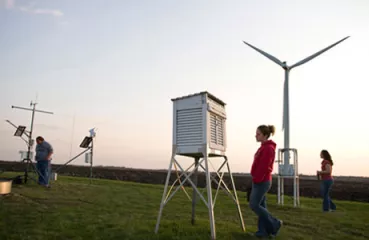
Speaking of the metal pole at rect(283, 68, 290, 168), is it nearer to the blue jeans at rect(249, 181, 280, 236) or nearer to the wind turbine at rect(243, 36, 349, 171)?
the wind turbine at rect(243, 36, 349, 171)

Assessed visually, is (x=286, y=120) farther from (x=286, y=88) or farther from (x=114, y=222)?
(x=114, y=222)

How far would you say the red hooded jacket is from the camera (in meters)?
6.68

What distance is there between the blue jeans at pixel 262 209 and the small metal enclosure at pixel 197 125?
133 centimetres

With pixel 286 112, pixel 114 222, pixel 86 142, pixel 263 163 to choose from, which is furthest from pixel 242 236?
pixel 86 142

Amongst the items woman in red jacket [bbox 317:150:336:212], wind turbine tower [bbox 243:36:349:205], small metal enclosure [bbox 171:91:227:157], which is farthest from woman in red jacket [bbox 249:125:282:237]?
wind turbine tower [bbox 243:36:349:205]

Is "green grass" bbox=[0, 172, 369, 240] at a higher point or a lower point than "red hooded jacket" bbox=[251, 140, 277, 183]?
lower

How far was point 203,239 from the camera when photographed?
650 centimetres

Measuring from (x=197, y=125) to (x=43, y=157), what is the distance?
9.86 meters

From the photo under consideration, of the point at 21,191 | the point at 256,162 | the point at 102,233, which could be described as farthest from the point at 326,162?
the point at 21,191

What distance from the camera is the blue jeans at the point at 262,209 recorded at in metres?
6.71

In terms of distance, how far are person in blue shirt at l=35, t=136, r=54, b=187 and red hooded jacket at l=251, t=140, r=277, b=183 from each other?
1085 centimetres

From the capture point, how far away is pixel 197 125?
7352 mm

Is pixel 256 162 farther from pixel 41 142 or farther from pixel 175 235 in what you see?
pixel 41 142

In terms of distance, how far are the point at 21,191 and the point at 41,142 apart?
2.90 m
